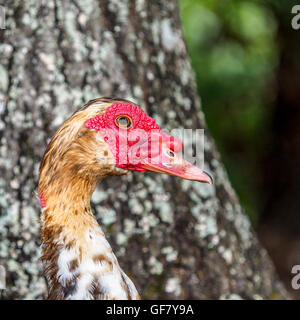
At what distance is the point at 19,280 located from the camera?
2529 mm

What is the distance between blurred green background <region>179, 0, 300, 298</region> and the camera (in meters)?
5.19

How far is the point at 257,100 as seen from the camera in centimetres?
585

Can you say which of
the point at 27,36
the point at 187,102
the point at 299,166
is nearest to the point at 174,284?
the point at 187,102

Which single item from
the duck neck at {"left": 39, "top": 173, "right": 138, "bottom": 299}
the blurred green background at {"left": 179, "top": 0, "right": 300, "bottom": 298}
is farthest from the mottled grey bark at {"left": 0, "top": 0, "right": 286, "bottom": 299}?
the blurred green background at {"left": 179, "top": 0, "right": 300, "bottom": 298}

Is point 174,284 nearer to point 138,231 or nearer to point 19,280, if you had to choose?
point 138,231

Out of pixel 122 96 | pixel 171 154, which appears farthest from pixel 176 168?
pixel 122 96

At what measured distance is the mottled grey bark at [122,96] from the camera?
249 centimetres

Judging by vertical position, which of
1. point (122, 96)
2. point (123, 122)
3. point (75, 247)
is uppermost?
point (122, 96)

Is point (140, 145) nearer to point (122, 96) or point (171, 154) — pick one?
point (171, 154)

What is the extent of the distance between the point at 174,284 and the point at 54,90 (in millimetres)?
1136

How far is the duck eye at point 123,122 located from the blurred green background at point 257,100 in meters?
3.57

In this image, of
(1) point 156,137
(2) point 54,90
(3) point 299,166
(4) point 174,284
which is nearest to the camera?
(1) point 156,137

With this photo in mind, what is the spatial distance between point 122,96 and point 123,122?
79 cm

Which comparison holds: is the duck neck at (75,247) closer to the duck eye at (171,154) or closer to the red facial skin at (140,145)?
the red facial skin at (140,145)
